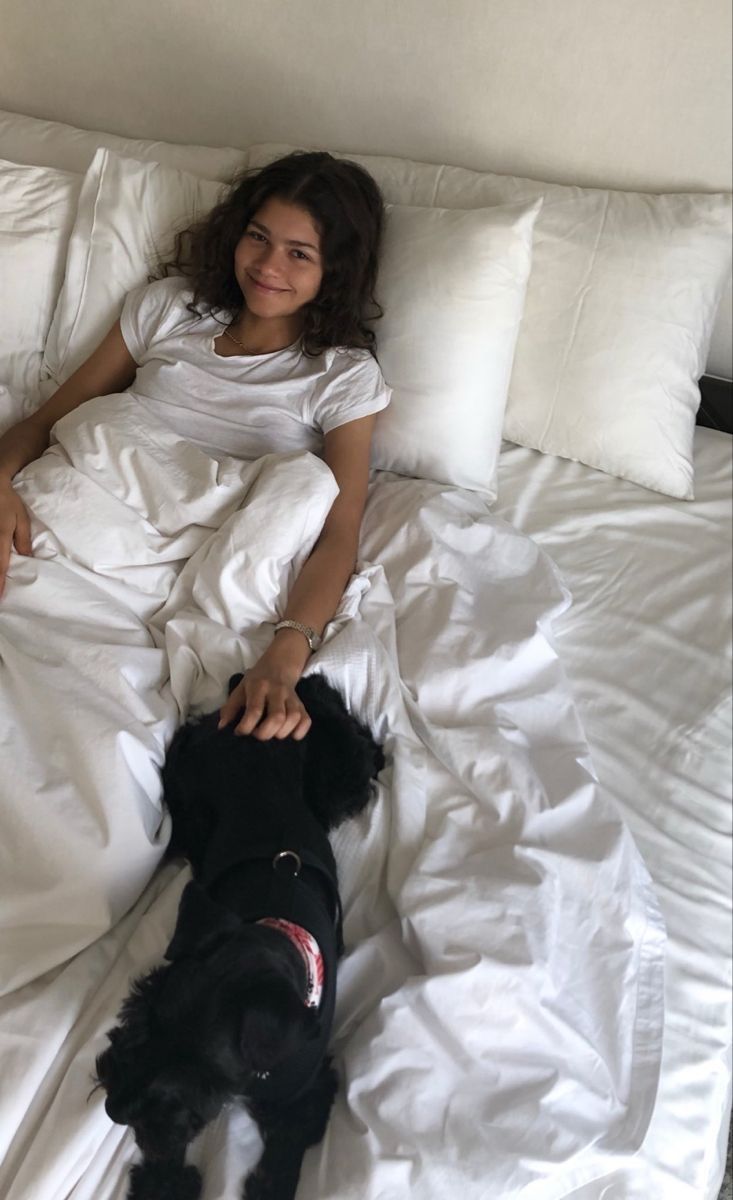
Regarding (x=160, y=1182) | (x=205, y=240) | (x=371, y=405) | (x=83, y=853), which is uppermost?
(x=205, y=240)

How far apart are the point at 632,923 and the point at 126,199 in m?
1.31

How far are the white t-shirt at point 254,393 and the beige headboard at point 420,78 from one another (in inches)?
20.7

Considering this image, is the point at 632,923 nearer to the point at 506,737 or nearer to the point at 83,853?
the point at 506,737

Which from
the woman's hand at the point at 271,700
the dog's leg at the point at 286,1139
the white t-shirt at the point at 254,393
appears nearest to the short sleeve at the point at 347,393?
the white t-shirt at the point at 254,393

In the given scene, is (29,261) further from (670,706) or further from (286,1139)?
(286,1139)

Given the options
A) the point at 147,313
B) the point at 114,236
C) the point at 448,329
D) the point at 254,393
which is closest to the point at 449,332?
the point at 448,329

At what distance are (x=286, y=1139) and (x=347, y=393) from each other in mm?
903

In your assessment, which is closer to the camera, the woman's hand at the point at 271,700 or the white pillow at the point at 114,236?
the woman's hand at the point at 271,700

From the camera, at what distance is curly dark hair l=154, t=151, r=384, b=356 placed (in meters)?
1.22

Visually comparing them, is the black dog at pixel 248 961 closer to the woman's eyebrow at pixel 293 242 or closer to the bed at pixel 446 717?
the bed at pixel 446 717

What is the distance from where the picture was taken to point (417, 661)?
100 cm

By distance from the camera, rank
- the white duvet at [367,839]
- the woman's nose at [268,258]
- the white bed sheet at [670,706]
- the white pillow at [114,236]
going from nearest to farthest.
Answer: the white duvet at [367,839]
the white bed sheet at [670,706]
the woman's nose at [268,258]
the white pillow at [114,236]

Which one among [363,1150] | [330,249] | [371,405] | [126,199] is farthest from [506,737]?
[126,199]

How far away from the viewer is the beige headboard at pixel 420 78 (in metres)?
1.29
